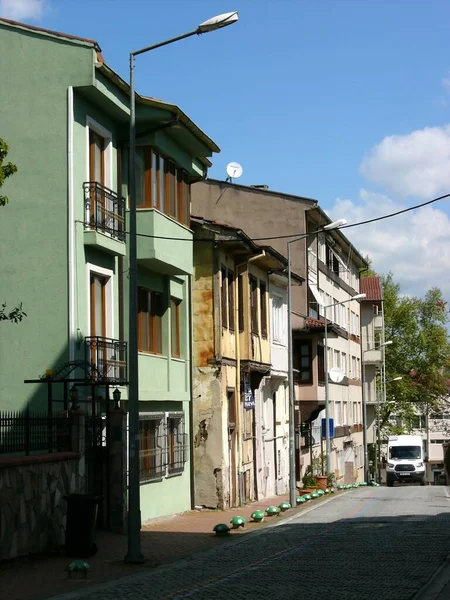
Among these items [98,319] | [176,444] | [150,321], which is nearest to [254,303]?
[176,444]

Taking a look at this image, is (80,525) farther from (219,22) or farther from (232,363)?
(232,363)

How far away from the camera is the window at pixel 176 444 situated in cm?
2830

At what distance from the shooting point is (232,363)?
32969 mm

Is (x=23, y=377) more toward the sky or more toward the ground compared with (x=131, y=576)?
more toward the sky

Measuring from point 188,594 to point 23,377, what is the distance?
10.1 m

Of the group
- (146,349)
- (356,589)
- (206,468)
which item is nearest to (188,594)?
(356,589)

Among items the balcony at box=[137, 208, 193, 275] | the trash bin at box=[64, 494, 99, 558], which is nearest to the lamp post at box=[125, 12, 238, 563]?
the trash bin at box=[64, 494, 99, 558]

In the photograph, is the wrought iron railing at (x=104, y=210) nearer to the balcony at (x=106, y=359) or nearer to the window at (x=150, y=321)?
the balcony at (x=106, y=359)

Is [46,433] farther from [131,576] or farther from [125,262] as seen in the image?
[125,262]

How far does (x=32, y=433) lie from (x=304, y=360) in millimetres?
32972

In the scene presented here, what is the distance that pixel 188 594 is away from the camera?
1288 cm

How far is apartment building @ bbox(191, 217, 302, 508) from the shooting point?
30984 mm

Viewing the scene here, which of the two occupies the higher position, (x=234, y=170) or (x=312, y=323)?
(x=234, y=170)

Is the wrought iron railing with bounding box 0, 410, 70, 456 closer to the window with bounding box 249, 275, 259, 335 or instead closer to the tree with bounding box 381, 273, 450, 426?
the window with bounding box 249, 275, 259, 335
